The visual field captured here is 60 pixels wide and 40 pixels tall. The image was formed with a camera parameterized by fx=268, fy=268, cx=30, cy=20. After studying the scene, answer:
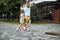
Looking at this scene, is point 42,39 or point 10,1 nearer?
point 42,39

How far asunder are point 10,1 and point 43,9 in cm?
505

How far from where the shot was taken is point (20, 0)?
1591 inches

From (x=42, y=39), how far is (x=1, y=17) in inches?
1230

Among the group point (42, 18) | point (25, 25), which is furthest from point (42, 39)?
point (42, 18)

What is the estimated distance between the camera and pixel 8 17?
4066 centimetres

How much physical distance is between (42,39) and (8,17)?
96.3 feet

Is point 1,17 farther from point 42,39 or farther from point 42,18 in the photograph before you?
point 42,39

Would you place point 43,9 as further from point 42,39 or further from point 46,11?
point 42,39

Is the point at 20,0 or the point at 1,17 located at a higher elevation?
the point at 20,0

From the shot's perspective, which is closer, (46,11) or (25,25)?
(25,25)

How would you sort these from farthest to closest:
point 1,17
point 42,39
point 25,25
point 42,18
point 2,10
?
point 1,17 < point 2,10 < point 42,18 < point 25,25 < point 42,39

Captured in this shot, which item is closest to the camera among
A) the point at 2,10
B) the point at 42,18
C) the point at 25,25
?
the point at 25,25

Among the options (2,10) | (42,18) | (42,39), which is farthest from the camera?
(2,10)

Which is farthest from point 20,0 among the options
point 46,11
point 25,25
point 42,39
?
point 42,39
